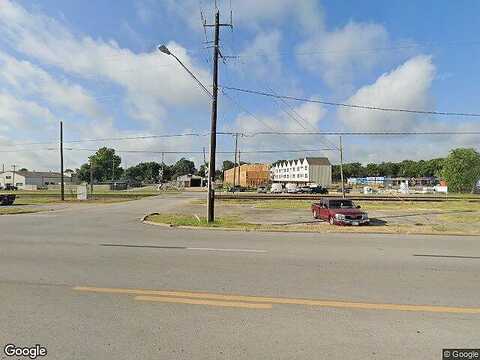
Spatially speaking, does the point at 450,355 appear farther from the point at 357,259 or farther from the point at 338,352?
the point at 357,259

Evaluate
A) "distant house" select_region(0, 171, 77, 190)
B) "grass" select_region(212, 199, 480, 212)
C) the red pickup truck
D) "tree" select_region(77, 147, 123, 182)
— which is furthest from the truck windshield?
"distant house" select_region(0, 171, 77, 190)

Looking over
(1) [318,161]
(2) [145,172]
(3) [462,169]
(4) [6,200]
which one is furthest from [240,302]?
(2) [145,172]

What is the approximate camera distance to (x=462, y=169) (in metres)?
78.5

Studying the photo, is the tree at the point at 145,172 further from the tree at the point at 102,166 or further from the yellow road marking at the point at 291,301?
the yellow road marking at the point at 291,301

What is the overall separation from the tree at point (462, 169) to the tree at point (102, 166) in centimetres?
11155

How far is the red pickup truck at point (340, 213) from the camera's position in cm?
1838

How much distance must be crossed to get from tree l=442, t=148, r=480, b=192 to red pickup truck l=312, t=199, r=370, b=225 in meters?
68.9

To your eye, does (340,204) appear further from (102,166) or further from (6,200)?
(102,166)

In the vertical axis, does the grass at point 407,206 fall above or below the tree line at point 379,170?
below

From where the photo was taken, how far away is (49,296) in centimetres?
610

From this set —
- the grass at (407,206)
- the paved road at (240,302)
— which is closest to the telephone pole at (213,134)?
the paved road at (240,302)

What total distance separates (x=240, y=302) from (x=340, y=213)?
13.7 meters

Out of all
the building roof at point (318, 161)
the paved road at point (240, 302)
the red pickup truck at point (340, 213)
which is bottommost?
the paved road at point (240, 302)

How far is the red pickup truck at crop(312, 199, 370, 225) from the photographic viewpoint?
18.4 m
